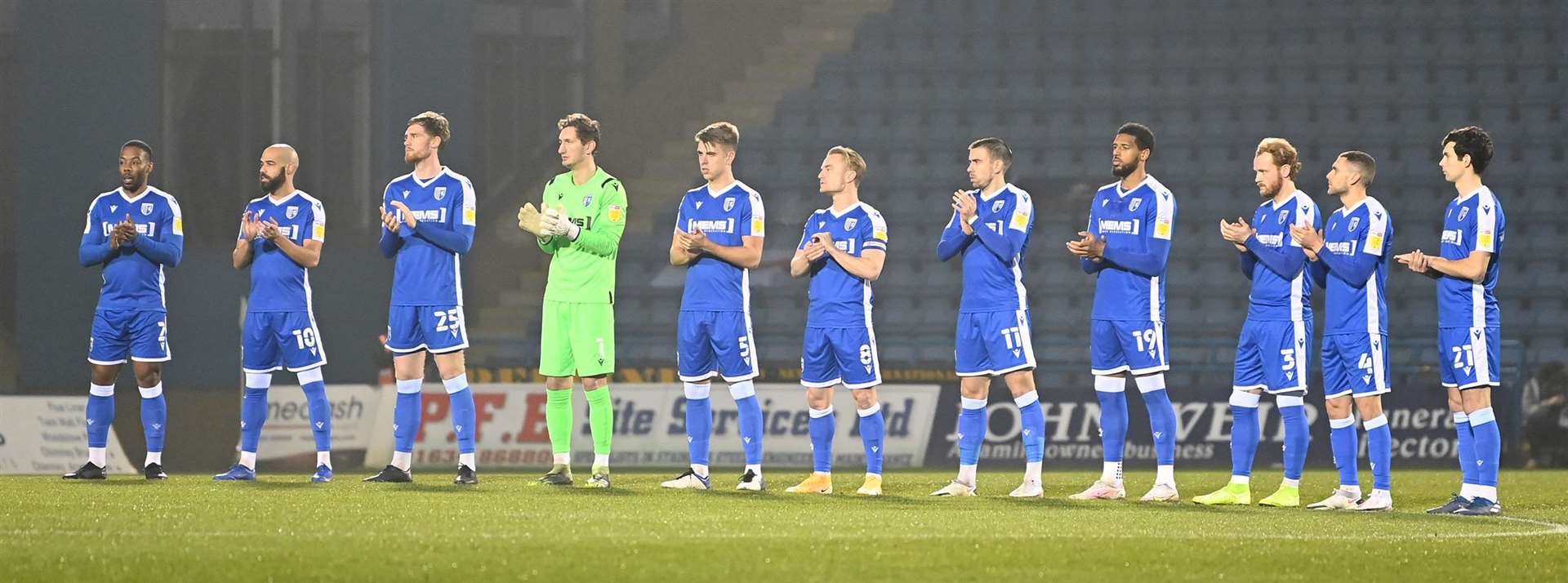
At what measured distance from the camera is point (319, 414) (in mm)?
9992

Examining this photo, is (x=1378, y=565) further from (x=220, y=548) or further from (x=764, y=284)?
(x=764, y=284)

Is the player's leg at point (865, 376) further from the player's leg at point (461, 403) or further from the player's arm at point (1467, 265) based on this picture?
the player's arm at point (1467, 265)

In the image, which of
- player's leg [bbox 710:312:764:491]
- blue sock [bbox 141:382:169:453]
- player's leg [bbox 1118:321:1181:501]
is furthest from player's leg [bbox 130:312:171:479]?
player's leg [bbox 1118:321:1181:501]

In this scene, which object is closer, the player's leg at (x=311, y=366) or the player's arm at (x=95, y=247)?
the player's leg at (x=311, y=366)

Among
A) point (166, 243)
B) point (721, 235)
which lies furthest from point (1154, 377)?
point (166, 243)

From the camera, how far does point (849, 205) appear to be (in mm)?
9648

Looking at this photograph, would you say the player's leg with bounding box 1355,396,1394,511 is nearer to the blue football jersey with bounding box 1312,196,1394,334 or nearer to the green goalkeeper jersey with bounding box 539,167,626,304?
the blue football jersey with bounding box 1312,196,1394,334

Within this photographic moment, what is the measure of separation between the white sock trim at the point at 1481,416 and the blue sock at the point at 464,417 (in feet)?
17.5

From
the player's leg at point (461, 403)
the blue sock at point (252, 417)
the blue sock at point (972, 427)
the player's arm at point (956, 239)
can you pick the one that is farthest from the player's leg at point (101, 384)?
the blue sock at point (972, 427)

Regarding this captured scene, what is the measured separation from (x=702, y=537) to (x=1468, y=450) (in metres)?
4.36

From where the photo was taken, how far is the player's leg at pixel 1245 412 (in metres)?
9.17

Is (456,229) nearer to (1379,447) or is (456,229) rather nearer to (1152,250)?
(1152,250)

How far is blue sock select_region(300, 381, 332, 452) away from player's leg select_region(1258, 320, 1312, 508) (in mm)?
5340

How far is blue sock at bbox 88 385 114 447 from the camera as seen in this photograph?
1045cm
